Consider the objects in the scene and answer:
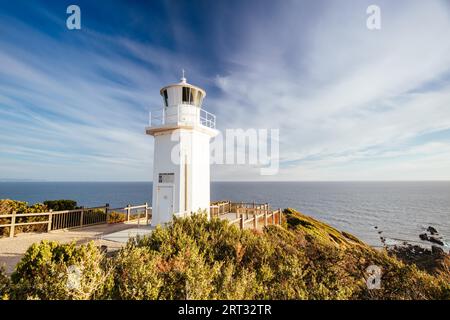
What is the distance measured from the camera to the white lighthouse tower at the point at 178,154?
11.8 m

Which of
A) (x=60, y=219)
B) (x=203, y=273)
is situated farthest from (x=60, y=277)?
(x=60, y=219)

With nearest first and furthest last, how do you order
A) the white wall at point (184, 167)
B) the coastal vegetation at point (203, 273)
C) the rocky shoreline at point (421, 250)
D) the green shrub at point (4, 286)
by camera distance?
the green shrub at point (4, 286) < the coastal vegetation at point (203, 273) < the white wall at point (184, 167) < the rocky shoreline at point (421, 250)

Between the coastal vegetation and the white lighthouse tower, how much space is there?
13.1 feet

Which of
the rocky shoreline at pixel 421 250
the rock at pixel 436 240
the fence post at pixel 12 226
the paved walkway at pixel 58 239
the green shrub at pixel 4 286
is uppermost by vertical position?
the green shrub at pixel 4 286

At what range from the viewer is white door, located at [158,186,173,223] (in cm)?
1194

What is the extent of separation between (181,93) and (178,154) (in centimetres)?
318

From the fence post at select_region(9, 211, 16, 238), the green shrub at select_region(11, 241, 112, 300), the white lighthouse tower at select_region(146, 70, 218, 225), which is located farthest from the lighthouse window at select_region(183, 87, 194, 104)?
the fence post at select_region(9, 211, 16, 238)

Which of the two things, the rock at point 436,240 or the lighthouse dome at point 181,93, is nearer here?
the lighthouse dome at point 181,93

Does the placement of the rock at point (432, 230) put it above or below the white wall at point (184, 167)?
below

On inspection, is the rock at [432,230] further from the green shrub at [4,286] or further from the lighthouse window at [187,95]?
the green shrub at [4,286]

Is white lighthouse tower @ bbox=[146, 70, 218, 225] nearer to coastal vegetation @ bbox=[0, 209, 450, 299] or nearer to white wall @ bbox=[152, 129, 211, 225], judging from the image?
white wall @ bbox=[152, 129, 211, 225]

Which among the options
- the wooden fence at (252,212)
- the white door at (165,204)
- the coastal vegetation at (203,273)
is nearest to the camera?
the coastal vegetation at (203,273)

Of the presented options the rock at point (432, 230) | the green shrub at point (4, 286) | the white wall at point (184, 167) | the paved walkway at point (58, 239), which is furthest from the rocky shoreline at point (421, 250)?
the green shrub at point (4, 286)
